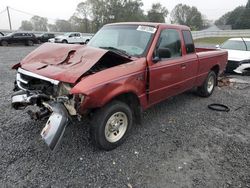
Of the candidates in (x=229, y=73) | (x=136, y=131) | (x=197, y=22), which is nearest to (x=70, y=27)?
(x=197, y=22)

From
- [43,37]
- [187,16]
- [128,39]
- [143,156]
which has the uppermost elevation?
[187,16]

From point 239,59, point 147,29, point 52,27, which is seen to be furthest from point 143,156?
point 52,27

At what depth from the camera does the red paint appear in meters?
3.11

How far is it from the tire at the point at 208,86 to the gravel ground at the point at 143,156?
1369 mm

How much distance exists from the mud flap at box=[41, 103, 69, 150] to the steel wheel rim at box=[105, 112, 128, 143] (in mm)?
684

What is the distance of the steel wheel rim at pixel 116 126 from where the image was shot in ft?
11.6

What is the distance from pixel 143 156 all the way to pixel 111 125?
26.7 inches

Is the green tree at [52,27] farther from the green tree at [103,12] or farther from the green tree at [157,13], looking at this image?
the green tree at [157,13]

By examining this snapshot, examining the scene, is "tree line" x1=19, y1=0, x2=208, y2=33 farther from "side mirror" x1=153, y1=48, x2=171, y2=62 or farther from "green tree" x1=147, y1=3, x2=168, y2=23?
"side mirror" x1=153, y1=48, x2=171, y2=62

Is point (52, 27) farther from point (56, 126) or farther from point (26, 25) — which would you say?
point (56, 126)

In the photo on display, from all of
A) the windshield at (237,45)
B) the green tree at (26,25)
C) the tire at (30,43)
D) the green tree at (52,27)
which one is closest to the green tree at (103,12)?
the green tree at (52,27)

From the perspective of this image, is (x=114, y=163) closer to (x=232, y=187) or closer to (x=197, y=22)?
(x=232, y=187)

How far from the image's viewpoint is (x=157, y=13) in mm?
67500

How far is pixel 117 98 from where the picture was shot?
3.63 meters
